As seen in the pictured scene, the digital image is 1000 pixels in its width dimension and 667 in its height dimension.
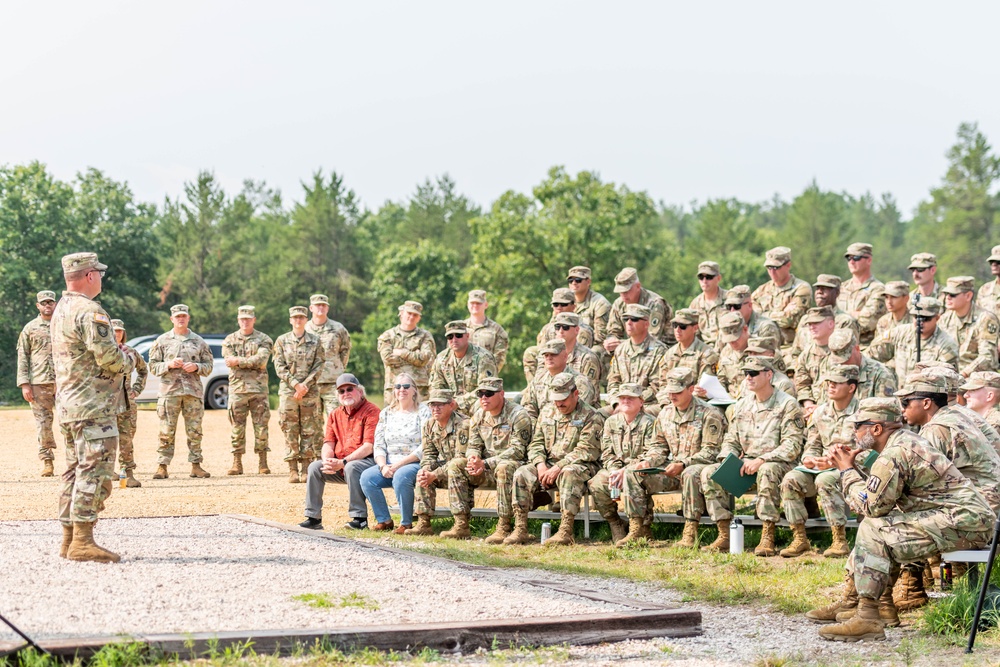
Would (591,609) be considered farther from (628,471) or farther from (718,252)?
(718,252)

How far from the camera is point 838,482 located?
32.8 feet

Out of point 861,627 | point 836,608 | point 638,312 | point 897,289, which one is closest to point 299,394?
point 638,312

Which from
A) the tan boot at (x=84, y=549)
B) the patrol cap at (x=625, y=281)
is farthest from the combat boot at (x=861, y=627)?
the patrol cap at (x=625, y=281)

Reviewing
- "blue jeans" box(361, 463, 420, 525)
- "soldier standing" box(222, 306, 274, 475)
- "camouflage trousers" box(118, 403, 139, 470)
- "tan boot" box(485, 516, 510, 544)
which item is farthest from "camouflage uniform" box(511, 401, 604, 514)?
"soldier standing" box(222, 306, 274, 475)

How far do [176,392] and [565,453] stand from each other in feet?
21.6

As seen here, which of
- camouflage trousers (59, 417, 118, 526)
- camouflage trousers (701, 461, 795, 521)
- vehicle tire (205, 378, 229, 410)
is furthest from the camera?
vehicle tire (205, 378, 229, 410)

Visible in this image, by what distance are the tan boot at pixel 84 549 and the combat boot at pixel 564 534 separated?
3.88m

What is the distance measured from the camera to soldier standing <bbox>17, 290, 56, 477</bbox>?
637 inches

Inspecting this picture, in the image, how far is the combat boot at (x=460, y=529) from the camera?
11688 millimetres

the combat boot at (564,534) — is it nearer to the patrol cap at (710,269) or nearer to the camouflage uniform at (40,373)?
the patrol cap at (710,269)

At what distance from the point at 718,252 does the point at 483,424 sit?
57.6 m

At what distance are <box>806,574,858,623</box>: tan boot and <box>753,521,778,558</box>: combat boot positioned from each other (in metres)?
2.49

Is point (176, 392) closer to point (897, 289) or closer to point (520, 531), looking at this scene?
point (520, 531)

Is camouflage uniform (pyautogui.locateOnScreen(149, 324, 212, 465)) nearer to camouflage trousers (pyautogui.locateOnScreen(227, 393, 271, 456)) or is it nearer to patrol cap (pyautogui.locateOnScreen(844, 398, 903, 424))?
camouflage trousers (pyautogui.locateOnScreen(227, 393, 271, 456))
